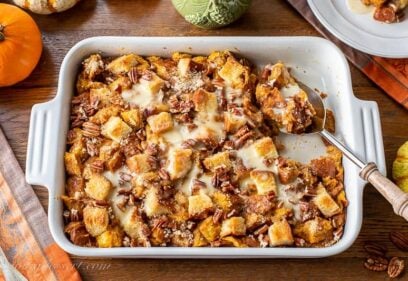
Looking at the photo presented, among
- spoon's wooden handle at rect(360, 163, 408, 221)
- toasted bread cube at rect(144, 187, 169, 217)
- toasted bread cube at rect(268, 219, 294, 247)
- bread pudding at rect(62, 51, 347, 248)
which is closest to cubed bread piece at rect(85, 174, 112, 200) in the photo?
bread pudding at rect(62, 51, 347, 248)

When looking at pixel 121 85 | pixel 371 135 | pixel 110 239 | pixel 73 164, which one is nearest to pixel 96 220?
pixel 110 239

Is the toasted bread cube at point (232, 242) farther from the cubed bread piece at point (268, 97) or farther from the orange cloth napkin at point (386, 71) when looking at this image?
the orange cloth napkin at point (386, 71)

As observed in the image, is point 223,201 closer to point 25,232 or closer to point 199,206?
point 199,206

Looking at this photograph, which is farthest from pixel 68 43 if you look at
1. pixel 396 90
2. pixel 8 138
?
pixel 396 90

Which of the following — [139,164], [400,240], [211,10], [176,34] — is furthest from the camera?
[176,34]

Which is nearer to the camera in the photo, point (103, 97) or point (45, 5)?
point (103, 97)

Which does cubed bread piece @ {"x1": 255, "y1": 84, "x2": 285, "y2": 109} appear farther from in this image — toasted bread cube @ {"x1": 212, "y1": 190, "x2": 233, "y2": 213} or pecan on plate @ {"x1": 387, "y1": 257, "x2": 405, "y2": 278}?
pecan on plate @ {"x1": 387, "y1": 257, "x2": 405, "y2": 278}
